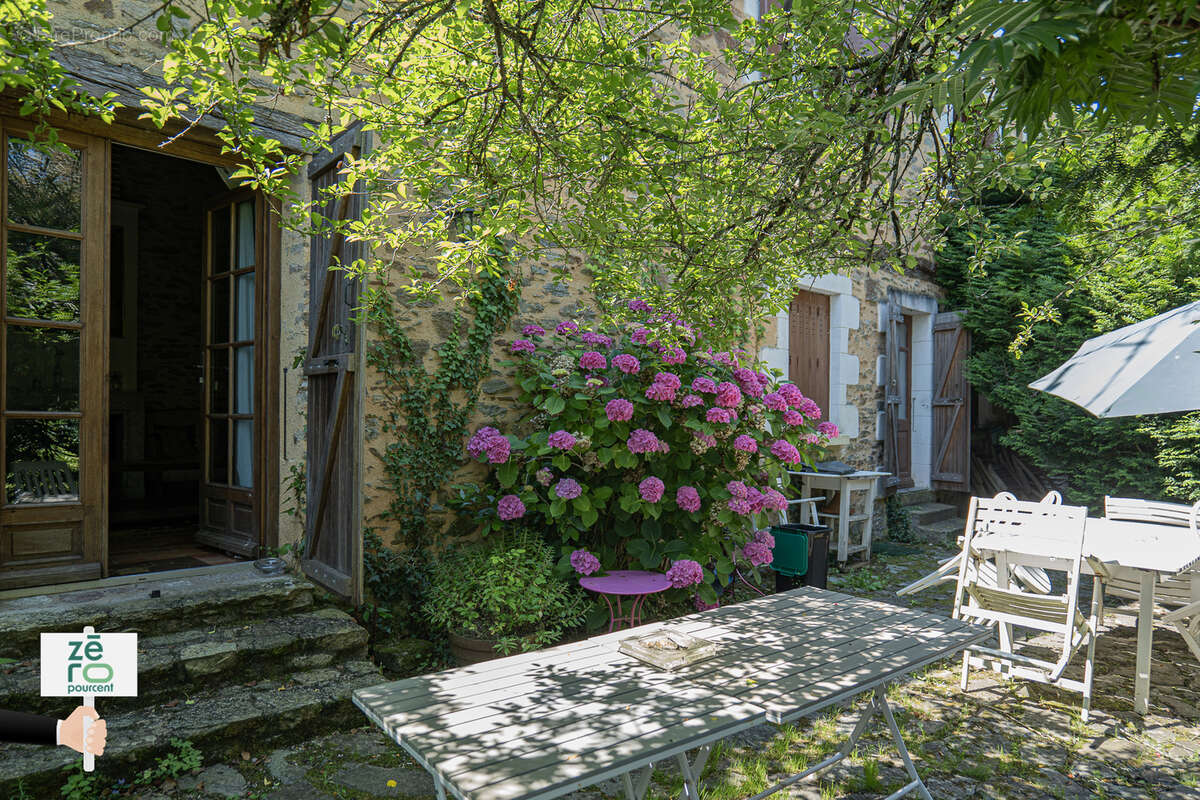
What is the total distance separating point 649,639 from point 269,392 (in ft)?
9.86

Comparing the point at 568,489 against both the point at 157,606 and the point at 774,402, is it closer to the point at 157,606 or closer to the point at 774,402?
the point at 774,402

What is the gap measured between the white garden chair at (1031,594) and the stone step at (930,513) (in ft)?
12.9

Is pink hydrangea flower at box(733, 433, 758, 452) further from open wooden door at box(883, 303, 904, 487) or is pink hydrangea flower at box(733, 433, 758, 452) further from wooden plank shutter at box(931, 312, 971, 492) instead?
wooden plank shutter at box(931, 312, 971, 492)

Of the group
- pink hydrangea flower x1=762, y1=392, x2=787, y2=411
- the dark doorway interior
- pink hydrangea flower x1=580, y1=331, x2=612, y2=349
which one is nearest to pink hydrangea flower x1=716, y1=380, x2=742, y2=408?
pink hydrangea flower x1=762, y1=392, x2=787, y2=411

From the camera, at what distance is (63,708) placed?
2758mm

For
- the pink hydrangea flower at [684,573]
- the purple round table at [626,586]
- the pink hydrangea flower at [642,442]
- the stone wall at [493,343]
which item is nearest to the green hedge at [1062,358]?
the stone wall at [493,343]

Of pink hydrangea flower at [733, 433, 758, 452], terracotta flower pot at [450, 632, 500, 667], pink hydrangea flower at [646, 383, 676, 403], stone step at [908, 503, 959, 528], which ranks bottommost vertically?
stone step at [908, 503, 959, 528]

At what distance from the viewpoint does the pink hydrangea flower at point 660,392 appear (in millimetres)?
3910

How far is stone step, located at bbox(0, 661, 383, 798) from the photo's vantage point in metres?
2.42

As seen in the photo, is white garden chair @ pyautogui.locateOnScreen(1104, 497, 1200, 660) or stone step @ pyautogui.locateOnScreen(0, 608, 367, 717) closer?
stone step @ pyautogui.locateOnScreen(0, 608, 367, 717)

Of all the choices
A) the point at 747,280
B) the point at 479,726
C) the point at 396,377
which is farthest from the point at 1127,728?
the point at 396,377

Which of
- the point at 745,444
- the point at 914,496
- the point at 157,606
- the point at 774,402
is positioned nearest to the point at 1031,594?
the point at 745,444

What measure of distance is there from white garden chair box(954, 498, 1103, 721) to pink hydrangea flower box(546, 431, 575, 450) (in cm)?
217

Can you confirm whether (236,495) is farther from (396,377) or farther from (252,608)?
(396,377)
